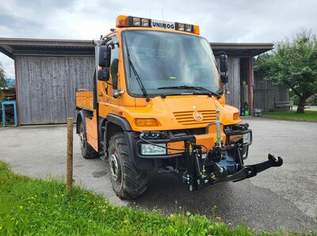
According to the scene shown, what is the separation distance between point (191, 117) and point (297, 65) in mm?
14940

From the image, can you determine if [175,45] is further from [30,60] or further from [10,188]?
[30,60]

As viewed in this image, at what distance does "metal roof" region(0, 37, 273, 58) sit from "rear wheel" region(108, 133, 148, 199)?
357 inches

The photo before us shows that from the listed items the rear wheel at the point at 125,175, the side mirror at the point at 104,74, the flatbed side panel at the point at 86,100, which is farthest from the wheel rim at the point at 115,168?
the flatbed side panel at the point at 86,100

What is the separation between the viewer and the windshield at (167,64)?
13.2ft

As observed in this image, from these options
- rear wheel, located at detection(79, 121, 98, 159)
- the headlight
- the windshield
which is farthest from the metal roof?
the headlight

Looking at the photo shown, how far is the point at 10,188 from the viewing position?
4.41 metres

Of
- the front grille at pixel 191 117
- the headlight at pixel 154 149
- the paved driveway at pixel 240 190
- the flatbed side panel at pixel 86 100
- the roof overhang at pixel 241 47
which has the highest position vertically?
the roof overhang at pixel 241 47

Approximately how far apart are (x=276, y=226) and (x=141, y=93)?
7.54 ft

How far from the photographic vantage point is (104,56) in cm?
425

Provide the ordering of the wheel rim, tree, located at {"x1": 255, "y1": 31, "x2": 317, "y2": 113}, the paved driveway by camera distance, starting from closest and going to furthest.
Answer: the paved driveway < the wheel rim < tree, located at {"x1": 255, "y1": 31, "x2": 317, "y2": 113}

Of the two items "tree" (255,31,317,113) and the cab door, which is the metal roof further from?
the cab door

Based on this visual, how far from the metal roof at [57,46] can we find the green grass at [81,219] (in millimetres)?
9747

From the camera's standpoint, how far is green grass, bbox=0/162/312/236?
302cm

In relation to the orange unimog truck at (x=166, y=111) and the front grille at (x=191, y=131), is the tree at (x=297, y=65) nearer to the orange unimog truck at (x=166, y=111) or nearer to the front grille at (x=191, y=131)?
the orange unimog truck at (x=166, y=111)
